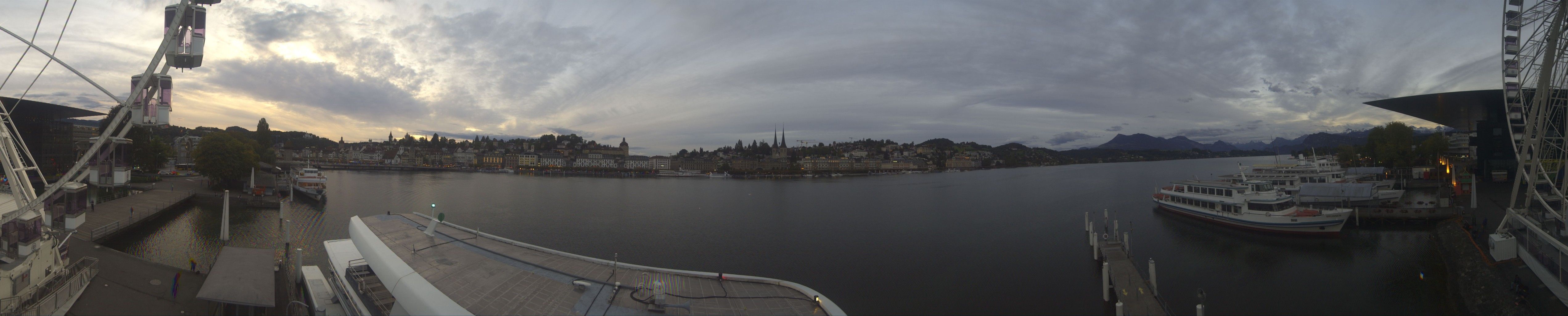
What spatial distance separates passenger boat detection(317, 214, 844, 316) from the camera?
19.1 ft

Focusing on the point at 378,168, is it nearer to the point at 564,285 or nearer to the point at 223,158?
the point at 223,158

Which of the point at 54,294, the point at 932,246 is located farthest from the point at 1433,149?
the point at 54,294

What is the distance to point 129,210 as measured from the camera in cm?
1833

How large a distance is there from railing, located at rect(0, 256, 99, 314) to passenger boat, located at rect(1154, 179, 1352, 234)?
95.0ft

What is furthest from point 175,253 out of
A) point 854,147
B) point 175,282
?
point 854,147

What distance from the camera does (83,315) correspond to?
7531 mm

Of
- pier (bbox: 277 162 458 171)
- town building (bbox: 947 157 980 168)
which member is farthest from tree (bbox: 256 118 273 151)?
town building (bbox: 947 157 980 168)

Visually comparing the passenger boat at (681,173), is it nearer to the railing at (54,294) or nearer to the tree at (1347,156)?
the railing at (54,294)

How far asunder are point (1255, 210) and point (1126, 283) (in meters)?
11.1

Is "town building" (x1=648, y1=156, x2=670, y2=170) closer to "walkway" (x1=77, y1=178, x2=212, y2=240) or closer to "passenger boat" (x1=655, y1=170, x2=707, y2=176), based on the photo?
"passenger boat" (x1=655, y1=170, x2=707, y2=176)

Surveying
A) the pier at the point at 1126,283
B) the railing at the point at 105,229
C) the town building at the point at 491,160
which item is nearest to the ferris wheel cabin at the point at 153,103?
the railing at the point at 105,229

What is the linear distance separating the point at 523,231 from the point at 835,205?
19.3 metres

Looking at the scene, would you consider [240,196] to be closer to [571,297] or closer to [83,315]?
[83,315]

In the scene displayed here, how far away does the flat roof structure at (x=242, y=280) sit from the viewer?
25.6 feet
